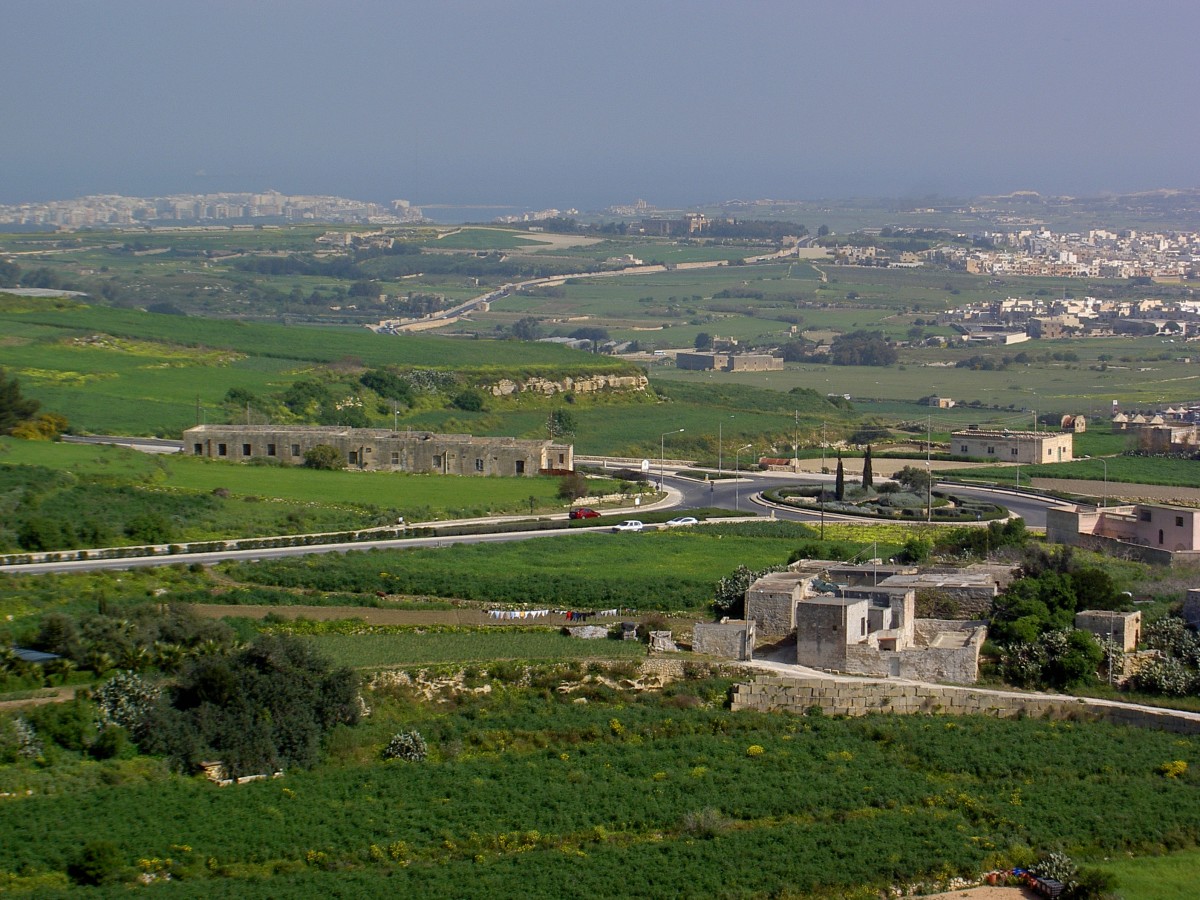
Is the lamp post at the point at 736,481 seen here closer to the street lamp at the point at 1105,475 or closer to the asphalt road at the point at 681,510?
the asphalt road at the point at 681,510

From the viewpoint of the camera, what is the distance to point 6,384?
2143 inches

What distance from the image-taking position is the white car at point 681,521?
43.9m

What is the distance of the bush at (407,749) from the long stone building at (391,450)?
3105cm

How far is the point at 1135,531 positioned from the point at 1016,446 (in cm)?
2177

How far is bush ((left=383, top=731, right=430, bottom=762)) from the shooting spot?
23844 millimetres

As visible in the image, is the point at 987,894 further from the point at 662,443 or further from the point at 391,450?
the point at 662,443

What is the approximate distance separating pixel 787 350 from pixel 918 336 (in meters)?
12.6

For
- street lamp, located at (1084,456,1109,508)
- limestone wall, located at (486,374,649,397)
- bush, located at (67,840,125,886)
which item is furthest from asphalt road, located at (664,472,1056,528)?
bush, located at (67,840,125,886)

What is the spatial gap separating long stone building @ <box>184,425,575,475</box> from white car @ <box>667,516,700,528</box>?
34.8 feet

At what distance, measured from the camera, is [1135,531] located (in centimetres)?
4134

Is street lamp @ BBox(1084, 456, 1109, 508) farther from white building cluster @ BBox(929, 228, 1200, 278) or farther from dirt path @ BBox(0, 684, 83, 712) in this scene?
white building cluster @ BBox(929, 228, 1200, 278)

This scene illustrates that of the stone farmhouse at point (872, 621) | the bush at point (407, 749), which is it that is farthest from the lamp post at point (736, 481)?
the bush at point (407, 749)

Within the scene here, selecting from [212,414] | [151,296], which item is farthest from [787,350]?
[212,414]

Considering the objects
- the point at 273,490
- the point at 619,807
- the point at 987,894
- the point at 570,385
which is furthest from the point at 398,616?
the point at 570,385
